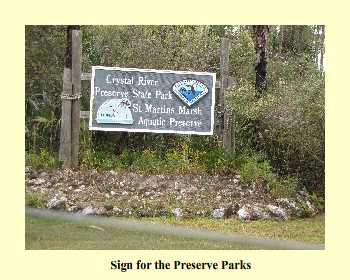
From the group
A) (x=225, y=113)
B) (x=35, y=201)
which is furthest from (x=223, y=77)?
(x=35, y=201)

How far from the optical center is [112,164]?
13070mm

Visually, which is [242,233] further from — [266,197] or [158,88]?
[158,88]

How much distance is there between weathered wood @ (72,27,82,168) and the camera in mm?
13180

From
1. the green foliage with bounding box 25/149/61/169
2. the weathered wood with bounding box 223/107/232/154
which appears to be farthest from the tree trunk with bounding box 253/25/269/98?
the green foliage with bounding box 25/149/61/169

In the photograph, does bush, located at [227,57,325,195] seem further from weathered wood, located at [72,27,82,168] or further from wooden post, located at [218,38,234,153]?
weathered wood, located at [72,27,82,168]

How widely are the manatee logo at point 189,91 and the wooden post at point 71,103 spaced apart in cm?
185

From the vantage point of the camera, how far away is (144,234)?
10352 mm

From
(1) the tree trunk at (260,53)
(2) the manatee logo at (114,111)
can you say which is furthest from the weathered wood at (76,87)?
(1) the tree trunk at (260,53)

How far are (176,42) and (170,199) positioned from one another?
12.3 ft

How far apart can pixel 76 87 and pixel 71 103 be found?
32cm

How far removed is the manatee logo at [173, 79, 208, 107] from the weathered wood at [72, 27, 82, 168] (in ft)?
5.94

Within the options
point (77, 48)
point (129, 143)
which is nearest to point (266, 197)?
point (129, 143)
